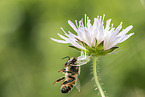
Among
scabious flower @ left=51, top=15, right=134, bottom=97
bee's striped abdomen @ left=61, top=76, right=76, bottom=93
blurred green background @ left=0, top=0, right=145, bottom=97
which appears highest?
blurred green background @ left=0, top=0, right=145, bottom=97

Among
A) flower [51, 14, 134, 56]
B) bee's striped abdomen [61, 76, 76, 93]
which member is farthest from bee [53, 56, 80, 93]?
flower [51, 14, 134, 56]

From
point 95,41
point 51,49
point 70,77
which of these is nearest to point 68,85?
point 70,77

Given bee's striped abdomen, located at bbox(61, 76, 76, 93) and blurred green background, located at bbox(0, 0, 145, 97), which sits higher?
blurred green background, located at bbox(0, 0, 145, 97)

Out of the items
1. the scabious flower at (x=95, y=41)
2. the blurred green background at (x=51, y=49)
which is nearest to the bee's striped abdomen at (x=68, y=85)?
the scabious flower at (x=95, y=41)

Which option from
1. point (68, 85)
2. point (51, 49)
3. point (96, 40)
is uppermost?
point (51, 49)

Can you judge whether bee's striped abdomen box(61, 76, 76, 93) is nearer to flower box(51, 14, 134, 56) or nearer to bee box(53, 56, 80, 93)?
bee box(53, 56, 80, 93)

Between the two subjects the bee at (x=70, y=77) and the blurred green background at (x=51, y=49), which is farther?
the blurred green background at (x=51, y=49)

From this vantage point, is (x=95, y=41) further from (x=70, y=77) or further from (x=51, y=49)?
(x=51, y=49)

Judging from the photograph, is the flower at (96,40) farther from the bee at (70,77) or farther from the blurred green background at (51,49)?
the blurred green background at (51,49)

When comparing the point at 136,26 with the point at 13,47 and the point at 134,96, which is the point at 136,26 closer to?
the point at 134,96
